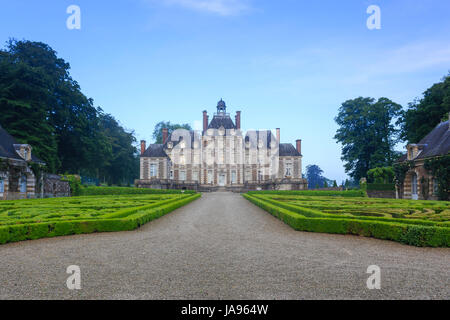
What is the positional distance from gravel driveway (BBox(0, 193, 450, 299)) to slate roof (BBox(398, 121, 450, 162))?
21381 mm

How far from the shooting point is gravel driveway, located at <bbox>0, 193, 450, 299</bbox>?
14.8 feet

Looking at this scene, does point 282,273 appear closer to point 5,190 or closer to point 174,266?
point 174,266

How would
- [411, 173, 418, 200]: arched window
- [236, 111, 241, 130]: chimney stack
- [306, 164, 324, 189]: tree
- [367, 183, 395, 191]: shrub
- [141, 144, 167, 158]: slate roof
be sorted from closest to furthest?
[411, 173, 418, 200]: arched window → [367, 183, 395, 191]: shrub → [141, 144, 167, 158]: slate roof → [236, 111, 241, 130]: chimney stack → [306, 164, 324, 189]: tree

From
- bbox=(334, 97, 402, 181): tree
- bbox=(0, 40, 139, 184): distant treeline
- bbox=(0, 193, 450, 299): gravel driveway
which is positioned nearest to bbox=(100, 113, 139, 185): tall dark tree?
bbox=(0, 40, 139, 184): distant treeline

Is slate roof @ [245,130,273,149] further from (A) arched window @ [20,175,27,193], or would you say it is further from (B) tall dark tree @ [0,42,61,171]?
(A) arched window @ [20,175,27,193]

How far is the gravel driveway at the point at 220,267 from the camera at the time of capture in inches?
177

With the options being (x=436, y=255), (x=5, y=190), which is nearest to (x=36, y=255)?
(x=436, y=255)

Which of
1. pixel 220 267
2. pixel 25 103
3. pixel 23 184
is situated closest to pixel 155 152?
pixel 25 103

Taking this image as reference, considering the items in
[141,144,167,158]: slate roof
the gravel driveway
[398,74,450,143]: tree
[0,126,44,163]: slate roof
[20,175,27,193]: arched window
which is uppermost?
[398,74,450,143]: tree

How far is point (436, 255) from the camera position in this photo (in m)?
6.91

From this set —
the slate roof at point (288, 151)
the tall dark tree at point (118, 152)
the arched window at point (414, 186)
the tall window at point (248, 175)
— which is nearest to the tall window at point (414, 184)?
the arched window at point (414, 186)

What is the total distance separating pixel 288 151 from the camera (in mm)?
52656

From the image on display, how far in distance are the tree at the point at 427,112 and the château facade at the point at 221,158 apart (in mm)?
19296

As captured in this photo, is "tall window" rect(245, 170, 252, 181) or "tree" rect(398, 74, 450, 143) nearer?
"tree" rect(398, 74, 450, 143)
